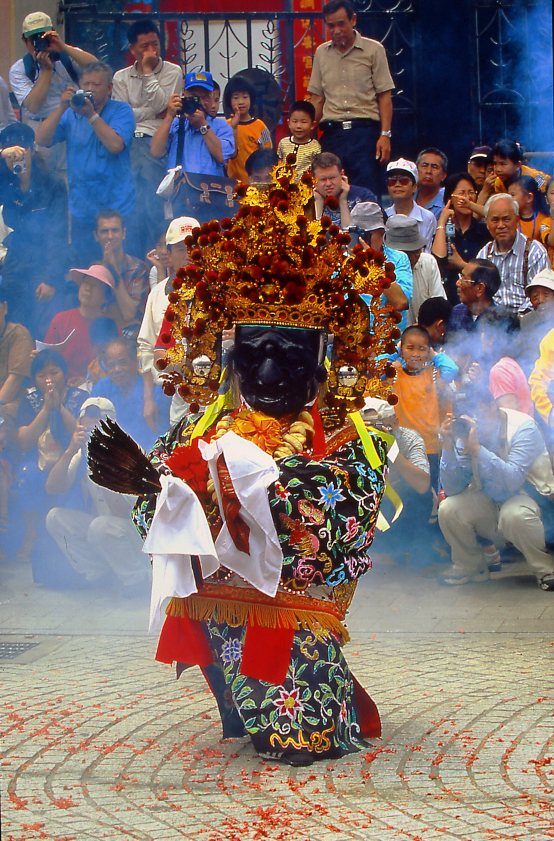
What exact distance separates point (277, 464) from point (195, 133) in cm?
479

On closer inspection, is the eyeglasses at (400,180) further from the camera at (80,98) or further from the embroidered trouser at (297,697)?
the embroidered trouser at (297,697)

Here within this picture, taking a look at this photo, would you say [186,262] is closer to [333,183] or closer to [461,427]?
[333,183]

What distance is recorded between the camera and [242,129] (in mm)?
8188

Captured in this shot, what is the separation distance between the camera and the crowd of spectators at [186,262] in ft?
21.9

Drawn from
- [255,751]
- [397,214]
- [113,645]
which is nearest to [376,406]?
[255,751]

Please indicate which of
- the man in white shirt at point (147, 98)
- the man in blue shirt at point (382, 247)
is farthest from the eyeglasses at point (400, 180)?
the man in white shirt at point (147, 98)

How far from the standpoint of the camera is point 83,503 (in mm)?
7281

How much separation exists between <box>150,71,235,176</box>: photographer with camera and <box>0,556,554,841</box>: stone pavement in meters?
3.49

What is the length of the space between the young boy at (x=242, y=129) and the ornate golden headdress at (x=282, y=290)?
4316mm

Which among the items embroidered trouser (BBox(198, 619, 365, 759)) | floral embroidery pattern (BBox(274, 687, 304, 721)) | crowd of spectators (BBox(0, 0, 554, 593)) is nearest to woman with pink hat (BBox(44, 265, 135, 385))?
crowd of spectators (BBox(0, 0, 554, 593))

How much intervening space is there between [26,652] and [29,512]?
6.73 feet

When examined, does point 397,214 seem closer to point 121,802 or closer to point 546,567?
point 546,567

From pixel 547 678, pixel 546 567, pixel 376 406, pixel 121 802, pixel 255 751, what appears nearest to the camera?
pixel 121 802

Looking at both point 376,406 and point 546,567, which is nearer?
point 376,406
